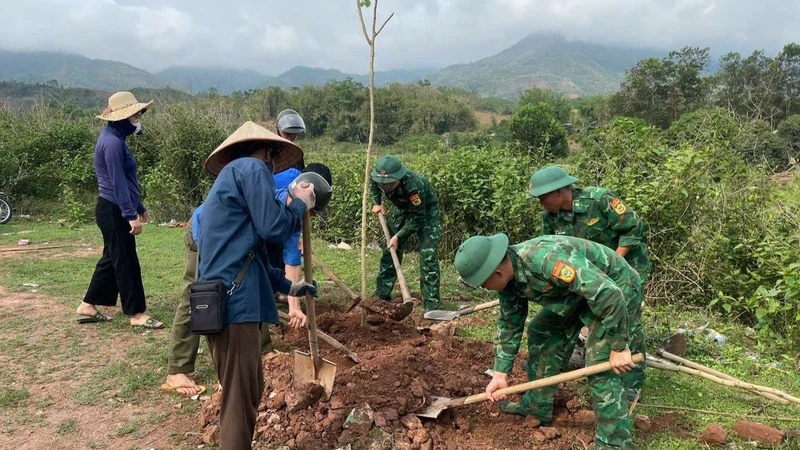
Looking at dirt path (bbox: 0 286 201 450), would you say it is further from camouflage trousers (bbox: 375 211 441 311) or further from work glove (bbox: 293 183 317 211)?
camouflage trousers (bbox: 375 211 441 311)

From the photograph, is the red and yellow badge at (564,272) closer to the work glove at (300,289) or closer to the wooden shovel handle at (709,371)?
the work glove at (300,289)

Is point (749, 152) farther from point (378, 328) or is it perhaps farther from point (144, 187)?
point (144, 187)

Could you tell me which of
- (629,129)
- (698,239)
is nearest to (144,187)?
(629,129)

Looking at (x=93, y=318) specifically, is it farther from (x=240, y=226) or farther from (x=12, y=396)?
(x=240, y=226)

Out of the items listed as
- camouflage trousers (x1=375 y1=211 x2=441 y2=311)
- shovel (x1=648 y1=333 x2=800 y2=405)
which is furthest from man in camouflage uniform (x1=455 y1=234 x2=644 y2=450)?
camouflage trousers (x1=375 y1=211 x2=441 y2=311)

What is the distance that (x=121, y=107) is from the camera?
4.75 m

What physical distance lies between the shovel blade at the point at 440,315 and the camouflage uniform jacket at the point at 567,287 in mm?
2156

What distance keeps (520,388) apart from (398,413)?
0.82 m

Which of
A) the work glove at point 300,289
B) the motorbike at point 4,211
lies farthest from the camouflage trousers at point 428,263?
the motorbike at point 4,211

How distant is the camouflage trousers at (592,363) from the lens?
2.93m

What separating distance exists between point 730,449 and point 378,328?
2859mm

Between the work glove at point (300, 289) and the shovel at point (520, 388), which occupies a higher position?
the work glove at point (300, 289)

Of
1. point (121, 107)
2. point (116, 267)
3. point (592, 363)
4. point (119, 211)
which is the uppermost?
point (121, 107)

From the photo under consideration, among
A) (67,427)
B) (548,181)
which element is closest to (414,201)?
(548,181)
